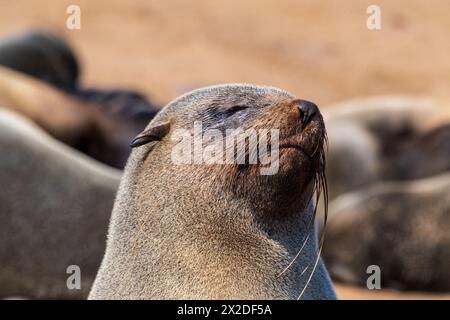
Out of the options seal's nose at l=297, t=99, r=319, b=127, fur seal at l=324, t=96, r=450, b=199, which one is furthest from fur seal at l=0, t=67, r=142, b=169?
seal's nose at l=297, t=99, r=319, b=127

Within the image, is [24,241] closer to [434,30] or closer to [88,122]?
[88,122]

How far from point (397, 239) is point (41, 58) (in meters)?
4.19

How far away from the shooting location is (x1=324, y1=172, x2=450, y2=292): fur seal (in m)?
7.92

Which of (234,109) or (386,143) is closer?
(234,109)

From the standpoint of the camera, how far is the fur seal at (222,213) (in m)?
3.59

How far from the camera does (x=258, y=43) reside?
20406mm

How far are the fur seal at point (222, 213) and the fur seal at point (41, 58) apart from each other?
6.41 metres

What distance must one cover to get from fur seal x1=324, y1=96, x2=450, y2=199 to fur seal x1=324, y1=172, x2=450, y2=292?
76.0 inches

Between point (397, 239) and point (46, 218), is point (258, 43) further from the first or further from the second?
point (46, 218)

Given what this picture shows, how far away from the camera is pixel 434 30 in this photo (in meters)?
21.2

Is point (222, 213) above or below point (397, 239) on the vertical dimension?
above

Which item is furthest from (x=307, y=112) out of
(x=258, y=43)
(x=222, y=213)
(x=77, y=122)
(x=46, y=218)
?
(x=258, y=43)

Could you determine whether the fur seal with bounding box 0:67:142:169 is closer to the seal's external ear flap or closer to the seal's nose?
the seal's external ear flap
